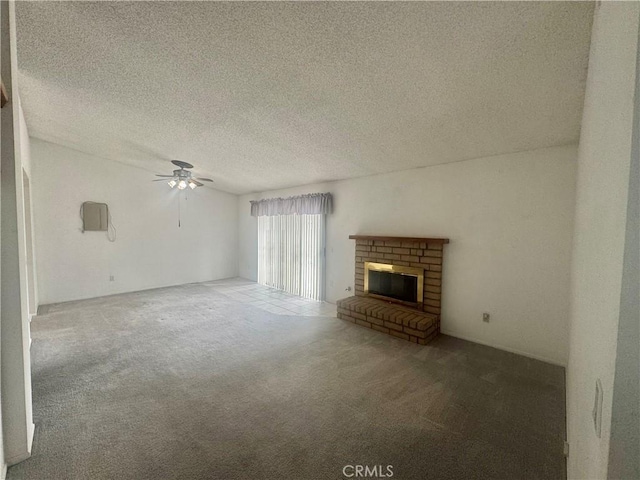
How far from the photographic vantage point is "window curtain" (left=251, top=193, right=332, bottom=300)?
16.8ft

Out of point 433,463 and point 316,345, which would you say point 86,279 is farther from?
point 433,463

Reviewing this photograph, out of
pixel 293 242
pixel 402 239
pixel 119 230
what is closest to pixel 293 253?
pixel 293 242

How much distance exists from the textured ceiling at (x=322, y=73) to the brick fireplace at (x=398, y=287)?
120cm

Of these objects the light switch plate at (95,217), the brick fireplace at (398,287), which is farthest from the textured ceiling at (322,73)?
the light switch plate at (95,217)

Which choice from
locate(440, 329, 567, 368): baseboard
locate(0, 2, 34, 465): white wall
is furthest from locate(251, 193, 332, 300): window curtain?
locate(0, 2, 34, 465): white wall

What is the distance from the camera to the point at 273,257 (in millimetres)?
6320

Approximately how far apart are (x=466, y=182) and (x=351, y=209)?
1.83m

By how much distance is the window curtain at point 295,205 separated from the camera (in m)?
4.91

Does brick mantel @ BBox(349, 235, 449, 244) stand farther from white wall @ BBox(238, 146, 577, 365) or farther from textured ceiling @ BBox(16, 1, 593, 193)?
textured ceiling @ BBox(16, 1, 593, 193)

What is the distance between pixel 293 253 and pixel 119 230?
3539 millimetres

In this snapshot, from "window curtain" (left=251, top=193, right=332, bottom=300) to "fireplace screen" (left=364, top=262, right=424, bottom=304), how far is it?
1118 millimetres

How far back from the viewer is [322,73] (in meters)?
2.00

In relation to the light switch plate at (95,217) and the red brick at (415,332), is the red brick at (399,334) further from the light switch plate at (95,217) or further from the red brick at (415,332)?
the light switch plate at (95,217)

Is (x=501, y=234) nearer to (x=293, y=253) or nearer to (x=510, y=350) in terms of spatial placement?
(x=510, y=350)
